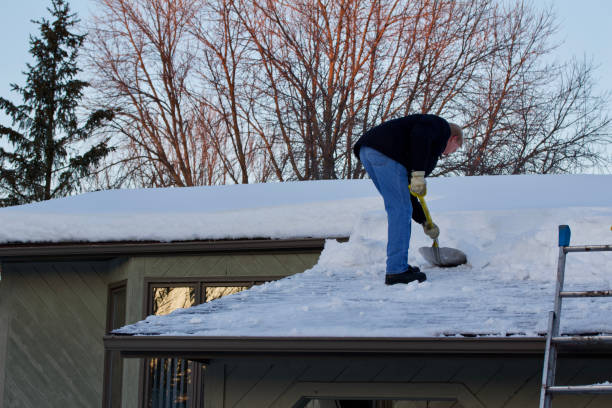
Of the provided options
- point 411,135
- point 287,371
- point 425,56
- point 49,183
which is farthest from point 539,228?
point 49,183

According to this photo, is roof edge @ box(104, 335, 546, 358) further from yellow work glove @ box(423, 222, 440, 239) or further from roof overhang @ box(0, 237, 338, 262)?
roof overhang @ box(0, 237, 338, 262)

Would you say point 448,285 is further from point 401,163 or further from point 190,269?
point 190,269

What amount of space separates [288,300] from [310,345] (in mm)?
1050

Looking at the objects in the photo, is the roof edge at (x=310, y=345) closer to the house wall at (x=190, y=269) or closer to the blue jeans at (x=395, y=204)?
the blue jeans at (x=395, y=204)

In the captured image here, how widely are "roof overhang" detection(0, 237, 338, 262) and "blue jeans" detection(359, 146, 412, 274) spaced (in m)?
2.36

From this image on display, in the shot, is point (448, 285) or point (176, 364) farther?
point (176, 364)

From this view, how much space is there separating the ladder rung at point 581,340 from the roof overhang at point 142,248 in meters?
4.55

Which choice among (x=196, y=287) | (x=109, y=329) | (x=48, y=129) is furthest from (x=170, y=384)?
(x=48, y=129)

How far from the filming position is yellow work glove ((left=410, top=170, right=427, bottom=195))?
5.76 meters

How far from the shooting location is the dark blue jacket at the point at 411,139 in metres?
5.91

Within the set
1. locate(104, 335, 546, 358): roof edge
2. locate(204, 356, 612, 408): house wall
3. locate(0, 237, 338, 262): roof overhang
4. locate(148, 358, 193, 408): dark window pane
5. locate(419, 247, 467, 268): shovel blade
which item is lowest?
locate(148, 358, 193, 408): dark window pane

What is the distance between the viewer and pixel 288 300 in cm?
552

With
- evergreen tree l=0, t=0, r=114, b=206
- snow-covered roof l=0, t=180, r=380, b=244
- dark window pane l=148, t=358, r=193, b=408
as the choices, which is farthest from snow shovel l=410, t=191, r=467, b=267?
evergreen tree l=0, t=0, r=114, b=206

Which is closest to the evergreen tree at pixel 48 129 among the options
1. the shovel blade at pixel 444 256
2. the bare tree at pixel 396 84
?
the bare tree at pixel 396 84
